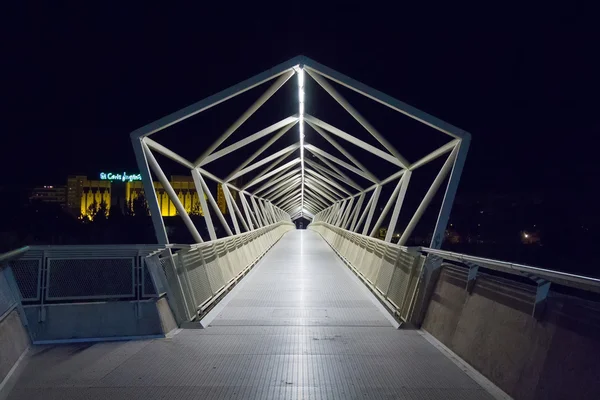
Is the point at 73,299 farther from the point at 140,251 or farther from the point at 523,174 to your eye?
the point at 523,174

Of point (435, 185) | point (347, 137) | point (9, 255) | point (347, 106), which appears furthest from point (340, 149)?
point (9, 255)

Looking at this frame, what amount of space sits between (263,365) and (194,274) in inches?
138

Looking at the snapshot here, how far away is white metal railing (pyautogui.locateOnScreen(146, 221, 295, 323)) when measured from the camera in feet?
26.9

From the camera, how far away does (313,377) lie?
5836 mm

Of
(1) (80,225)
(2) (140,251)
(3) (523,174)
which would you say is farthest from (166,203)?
(2) (140,251)

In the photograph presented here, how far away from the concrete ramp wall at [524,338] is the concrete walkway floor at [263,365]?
284mm

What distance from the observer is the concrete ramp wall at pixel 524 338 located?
420 cm

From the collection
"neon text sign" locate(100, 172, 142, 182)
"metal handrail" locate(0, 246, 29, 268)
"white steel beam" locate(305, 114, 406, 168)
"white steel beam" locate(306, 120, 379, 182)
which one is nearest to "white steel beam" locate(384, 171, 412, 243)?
"white steel beam" locate(305, 114, 406, 168)

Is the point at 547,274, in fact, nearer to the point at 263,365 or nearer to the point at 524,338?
the point at 524,338

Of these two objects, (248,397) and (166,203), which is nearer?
(248,397)

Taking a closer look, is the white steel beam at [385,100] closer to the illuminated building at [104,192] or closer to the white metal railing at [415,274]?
the white metal railing at [415,274]

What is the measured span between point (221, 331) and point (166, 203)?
8400 cm

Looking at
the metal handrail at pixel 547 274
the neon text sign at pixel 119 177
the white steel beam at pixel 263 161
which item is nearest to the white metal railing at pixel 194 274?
the metal handrail at pixel 547 274

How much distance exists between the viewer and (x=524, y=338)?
16.7 ft
